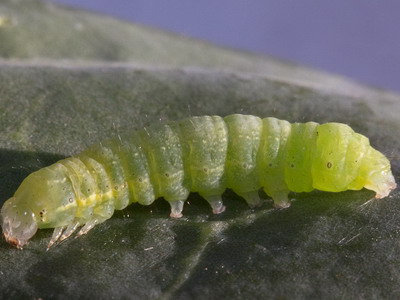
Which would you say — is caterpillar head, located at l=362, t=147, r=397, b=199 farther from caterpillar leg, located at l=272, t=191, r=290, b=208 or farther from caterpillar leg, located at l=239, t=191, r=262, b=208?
caterpillar leg, located at l=239, t=191, r=262, b=208

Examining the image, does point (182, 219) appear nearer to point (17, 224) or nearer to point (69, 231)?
point (69, 231)

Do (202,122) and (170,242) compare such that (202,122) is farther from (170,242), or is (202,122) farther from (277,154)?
(170,242)

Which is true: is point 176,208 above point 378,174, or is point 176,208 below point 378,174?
below

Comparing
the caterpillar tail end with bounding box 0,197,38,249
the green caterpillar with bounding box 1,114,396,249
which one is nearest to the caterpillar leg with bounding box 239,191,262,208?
the green caterpillar with bounding box 1,114,396,249

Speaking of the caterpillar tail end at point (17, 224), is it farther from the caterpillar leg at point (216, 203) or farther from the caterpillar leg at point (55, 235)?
the caterpillar leg at point (216, 203)

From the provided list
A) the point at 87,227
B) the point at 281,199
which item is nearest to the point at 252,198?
the point at 281,199
